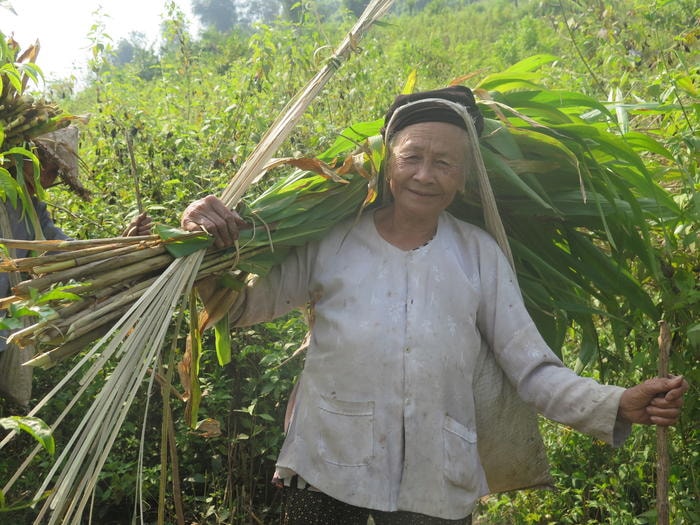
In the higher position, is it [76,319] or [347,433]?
[76,319]

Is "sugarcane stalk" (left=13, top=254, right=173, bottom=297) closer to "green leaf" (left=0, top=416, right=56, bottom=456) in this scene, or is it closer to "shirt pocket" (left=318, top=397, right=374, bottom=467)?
"green leaf" (left=0, top=416, right=56, bottom=456)

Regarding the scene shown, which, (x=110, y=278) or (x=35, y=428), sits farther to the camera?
(x=110, y=278)

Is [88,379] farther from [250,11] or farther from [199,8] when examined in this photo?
[199,8]

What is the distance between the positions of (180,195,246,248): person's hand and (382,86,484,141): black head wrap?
483 mm

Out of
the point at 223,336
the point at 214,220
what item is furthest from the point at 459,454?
the point at 214,220

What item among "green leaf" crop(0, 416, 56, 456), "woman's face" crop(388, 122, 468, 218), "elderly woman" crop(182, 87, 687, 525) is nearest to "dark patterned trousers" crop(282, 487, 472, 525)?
"elderly woman" crop(182, 87, 687, 525)

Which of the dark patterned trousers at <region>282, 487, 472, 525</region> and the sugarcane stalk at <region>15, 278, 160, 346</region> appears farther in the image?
the dark patterned trousers at <region>282, 487, 472, 525</region>

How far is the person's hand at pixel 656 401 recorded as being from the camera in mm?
1798

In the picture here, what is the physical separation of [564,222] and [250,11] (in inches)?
2519

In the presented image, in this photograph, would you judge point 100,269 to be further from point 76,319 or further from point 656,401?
point 656,401

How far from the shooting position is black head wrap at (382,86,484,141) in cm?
209

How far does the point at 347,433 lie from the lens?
2020 mm

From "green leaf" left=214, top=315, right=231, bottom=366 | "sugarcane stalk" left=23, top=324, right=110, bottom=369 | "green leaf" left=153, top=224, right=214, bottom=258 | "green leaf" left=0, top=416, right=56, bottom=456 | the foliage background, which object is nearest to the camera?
"green leaf" left=0, top=416, right=56, bottom=456

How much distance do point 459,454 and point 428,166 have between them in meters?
0.71
